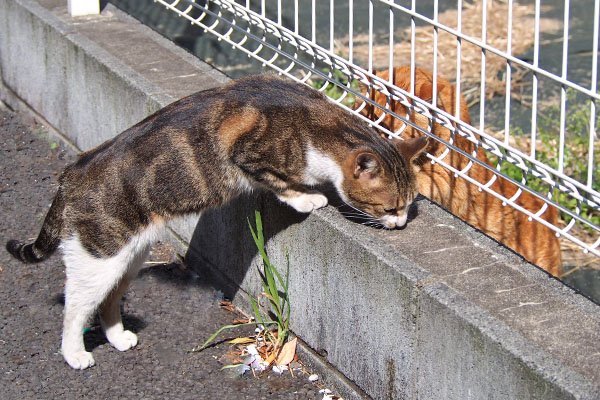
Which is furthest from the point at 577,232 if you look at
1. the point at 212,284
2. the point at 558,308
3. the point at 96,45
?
the point at 96,45

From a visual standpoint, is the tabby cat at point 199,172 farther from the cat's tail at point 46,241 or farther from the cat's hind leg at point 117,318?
the cat's hind leg at point 117,318

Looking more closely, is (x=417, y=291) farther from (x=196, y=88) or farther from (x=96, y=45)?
(x=96, y=45)

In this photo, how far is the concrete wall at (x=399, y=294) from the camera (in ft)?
9.61

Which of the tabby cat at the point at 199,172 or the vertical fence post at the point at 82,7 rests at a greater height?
the vertical fence post at the point at 82,7

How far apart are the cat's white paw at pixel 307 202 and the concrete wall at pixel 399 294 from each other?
1.9 inches

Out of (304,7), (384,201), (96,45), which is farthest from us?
(304,7)

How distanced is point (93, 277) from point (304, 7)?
4.65m

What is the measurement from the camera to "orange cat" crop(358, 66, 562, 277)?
4609mm

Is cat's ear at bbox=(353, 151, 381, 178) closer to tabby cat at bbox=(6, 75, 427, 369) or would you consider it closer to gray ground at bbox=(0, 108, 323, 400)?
tabby cat at bbox=(6, 75, 427, 369)

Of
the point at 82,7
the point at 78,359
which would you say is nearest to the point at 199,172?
the point at 78,359

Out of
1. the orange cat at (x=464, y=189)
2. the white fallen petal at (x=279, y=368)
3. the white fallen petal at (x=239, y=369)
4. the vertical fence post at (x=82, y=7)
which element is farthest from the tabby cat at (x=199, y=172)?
the vertical fence post at (x=82, y=7)

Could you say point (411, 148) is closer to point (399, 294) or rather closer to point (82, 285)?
point (399, 294)

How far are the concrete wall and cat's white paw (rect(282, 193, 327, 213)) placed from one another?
5 cm

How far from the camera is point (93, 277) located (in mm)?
4000
